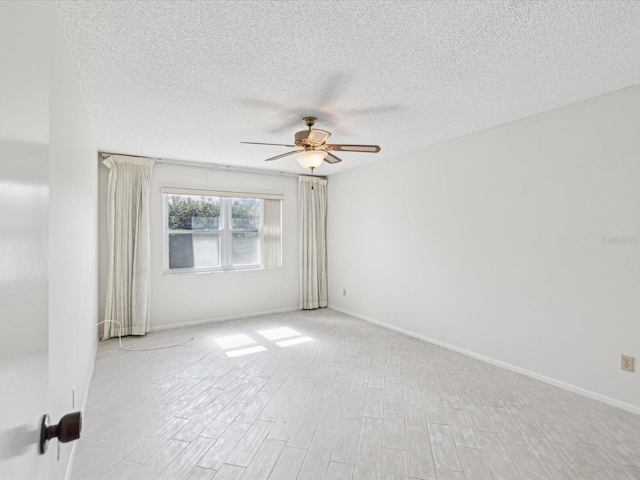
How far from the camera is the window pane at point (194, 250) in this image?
15.8 ft

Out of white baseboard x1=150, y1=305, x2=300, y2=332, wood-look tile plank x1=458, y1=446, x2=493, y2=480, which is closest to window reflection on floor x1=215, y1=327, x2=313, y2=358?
white baseboard x1=150, y1=305, x2=300, y2=332

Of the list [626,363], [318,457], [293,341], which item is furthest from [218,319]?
[626,363]

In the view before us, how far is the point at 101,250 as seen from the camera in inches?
167

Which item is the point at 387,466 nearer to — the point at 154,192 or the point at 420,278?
the point at 420,278

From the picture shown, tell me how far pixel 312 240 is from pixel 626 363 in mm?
4161

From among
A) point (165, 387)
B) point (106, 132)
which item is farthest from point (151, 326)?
point (106, 132)

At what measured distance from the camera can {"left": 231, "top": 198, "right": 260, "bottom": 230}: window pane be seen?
206 inches

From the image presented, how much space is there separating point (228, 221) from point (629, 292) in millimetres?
4662

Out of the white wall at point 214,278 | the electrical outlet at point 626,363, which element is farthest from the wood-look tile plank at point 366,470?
the white wall at point 214,278

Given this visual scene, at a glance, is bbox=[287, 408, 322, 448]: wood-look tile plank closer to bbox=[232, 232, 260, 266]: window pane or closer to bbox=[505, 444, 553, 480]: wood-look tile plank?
bbox=[505, 444, 553, 480]: wood-look tile plank

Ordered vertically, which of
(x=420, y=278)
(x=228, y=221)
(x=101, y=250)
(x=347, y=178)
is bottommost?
(x=420, y=278)

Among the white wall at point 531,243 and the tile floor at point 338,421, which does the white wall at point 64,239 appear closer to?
the tile floor at point 338,421

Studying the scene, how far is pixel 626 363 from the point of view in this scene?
8.38 feet

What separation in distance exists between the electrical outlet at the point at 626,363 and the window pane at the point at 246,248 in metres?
4.50
